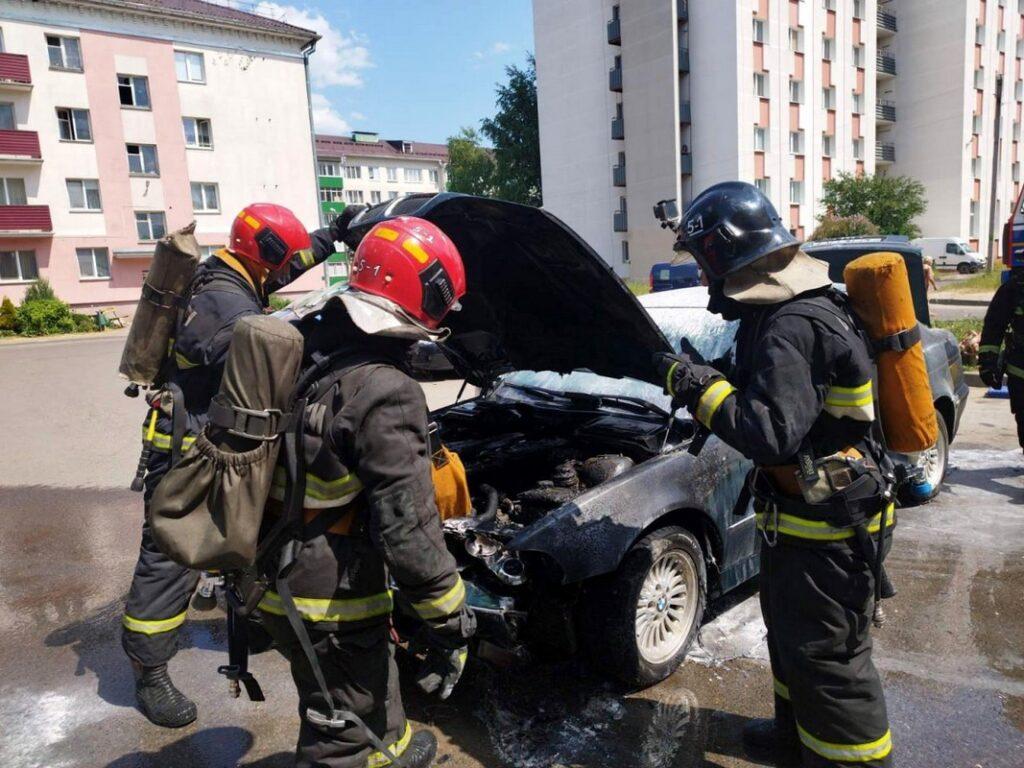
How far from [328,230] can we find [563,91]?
37.9 meters

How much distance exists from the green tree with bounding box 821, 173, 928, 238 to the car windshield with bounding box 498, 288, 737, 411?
1231 inches

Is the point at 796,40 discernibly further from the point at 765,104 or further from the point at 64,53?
the point at 64,53

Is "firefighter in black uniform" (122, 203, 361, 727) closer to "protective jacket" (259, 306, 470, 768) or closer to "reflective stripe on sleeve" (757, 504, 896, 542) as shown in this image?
"protective jacket" (259, 306, 470, 768)

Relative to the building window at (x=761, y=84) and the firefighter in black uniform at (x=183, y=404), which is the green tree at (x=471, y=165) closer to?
the building window at (x=761, y=84)

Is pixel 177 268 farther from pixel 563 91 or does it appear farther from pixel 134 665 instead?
pixel 563 91

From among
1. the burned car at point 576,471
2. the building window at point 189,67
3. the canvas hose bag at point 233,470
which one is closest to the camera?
the canvas hose bag at point 233,470

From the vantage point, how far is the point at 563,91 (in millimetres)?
38438

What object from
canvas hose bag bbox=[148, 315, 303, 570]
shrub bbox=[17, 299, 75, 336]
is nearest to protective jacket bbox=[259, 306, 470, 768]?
canvas hose bag bbox=[148, 315, 303, 570]

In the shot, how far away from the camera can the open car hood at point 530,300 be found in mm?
3074

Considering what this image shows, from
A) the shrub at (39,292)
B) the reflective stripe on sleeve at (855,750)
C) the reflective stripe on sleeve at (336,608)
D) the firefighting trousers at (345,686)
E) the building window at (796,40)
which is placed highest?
the building window at (796,40)

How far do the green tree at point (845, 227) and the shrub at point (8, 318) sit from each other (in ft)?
97.2

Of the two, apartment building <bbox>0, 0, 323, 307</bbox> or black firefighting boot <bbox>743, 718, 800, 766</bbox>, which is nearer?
black firefighting boot <bbox>743, 718, 800, 766</bbox>

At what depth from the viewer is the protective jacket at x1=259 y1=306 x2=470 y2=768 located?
1979 mm

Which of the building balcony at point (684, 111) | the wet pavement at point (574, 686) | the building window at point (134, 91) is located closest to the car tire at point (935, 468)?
the wet pavement at point (574, 686)
